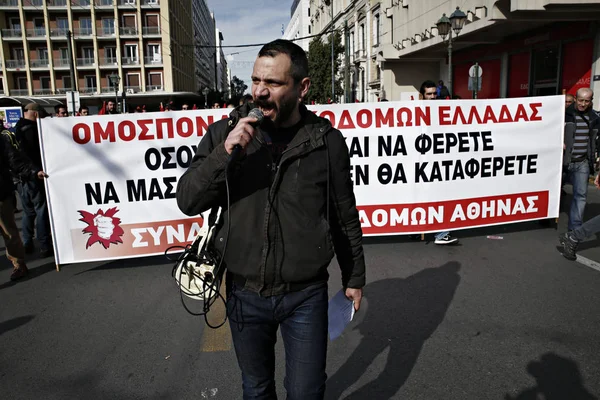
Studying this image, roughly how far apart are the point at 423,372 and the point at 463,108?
4.07 m

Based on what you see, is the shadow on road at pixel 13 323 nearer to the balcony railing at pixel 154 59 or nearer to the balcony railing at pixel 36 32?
the balcony railing at pixel 154 59

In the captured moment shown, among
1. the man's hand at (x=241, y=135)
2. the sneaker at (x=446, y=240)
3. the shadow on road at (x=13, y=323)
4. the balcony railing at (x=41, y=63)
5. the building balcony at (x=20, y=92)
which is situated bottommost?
the shadow on road at (x=13, y=323)

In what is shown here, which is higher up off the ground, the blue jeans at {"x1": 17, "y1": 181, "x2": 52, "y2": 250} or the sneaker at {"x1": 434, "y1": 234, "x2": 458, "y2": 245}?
the blue jeans at {"x1": 17, "y1": 181, "x2": 52, "y2": 250}

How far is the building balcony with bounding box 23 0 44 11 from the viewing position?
55037mm

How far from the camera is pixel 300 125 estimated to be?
2037 mm

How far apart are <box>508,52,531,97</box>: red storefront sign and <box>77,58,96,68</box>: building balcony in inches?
1963

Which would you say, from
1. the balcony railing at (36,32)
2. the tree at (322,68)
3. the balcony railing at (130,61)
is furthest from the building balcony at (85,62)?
the tree at (322,68)

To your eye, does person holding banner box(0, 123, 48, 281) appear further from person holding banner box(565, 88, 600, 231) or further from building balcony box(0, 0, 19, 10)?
building balcony box(0, 0, 19, 10)

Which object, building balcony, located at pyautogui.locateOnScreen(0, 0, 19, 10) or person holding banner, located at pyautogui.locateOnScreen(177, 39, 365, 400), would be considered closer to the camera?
person holding banner, located at pyautogui.locateOnScreen(177, 39, 365, 400)

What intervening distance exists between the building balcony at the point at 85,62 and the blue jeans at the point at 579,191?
60.2 m

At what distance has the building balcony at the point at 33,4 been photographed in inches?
2167

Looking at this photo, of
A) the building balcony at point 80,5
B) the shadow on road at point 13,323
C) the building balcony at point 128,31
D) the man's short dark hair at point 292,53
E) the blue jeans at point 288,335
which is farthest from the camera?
the building balcony at point 128,31

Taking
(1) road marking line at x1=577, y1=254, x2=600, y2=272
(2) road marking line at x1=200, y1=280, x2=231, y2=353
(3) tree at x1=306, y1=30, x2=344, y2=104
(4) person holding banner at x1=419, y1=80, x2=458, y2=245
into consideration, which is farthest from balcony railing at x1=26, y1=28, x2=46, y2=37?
(1) road marking line at x1=577, y1=254, x2=600, y2=272

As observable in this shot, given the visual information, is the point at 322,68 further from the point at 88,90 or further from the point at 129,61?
the point at 88,90
